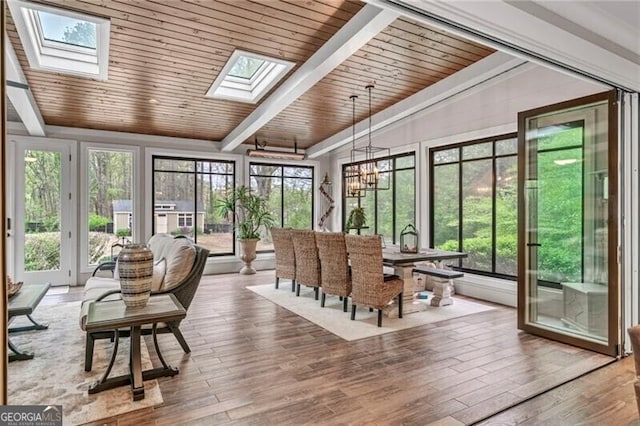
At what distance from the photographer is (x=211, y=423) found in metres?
2.30

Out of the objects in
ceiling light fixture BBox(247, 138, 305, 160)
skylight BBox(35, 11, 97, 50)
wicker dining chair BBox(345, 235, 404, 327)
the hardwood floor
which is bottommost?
the hardwood floor

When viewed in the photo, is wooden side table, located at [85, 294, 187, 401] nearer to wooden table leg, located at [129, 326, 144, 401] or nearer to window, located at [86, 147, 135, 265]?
wooden table leg, located at [129, 326, 144, 401]

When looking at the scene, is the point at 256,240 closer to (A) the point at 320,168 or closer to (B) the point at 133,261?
(A) the point at 320,168

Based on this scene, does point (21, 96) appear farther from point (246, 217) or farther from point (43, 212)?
point (246, 217)

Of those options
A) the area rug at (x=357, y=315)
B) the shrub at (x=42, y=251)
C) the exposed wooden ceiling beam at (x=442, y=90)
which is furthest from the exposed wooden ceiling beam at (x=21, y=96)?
the exposed wooden ceiling beam at (x=442, y=90)

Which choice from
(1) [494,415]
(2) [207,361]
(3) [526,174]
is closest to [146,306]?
(2) [207,361]

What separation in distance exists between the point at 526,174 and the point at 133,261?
12.8ft

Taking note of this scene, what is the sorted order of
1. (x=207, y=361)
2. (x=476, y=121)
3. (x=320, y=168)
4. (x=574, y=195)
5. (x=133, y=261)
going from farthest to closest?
(x=320, y=168)
(x=476, y=121)
(x=574, y=195)
(x=207, y=361)
(x=133, y=261)

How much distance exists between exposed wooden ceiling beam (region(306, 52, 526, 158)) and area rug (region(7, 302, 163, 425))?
4828 mm

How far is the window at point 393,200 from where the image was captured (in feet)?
22.8

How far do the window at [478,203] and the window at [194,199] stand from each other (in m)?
4.24

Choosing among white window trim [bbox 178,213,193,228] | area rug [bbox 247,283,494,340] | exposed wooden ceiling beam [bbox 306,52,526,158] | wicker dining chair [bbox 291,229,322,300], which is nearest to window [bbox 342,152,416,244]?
exposed wooden ceiling beam [bbox 306,52,526,158]

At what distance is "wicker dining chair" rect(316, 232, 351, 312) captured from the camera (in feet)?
15.4

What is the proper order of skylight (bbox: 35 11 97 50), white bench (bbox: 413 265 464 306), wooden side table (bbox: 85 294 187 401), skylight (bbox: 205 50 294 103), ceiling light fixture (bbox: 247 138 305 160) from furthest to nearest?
1. ceiling light fixture (bbox: 247 138 305 160)
2. white bench (bbox: 413 265 464 306)
3. skylight (bbox: 205 50 294 103)
4. skylight (bbox: 35 11 97 50)
5. wooden side table (bbox: 85 294 187 401)
